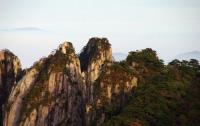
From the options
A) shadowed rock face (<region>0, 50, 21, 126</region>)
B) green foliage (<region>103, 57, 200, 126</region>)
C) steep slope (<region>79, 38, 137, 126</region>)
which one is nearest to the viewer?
green foliage (<region>103, 57, 200, 126</region>)

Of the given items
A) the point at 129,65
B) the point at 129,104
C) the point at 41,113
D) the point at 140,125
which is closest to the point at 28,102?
the point at 41,113

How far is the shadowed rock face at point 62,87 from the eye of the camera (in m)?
92.1

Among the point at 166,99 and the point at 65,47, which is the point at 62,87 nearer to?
the point at 65,47

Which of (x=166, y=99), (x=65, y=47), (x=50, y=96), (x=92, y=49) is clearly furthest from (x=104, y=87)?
(x=92, y=49)

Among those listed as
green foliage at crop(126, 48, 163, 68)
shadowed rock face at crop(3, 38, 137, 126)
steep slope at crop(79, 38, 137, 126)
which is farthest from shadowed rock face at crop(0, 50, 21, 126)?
green foliage at crop(126, 48, 163, 68)

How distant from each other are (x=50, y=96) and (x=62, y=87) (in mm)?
2189

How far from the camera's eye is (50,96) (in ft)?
319

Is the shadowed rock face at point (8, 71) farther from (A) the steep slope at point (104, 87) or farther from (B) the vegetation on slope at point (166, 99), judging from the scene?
(B) the vegetation on slope at point (166, 99)

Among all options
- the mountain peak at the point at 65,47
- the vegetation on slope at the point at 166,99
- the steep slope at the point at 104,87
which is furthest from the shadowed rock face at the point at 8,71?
the vegetation on slope at the point at 166,99

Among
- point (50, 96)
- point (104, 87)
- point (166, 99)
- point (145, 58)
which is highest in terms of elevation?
point (145, 58)

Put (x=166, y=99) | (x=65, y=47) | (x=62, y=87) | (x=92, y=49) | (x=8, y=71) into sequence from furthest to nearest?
(x=8, y=71)
(x=92, y=49)
(x=65, y=47)
(x=62, y=87)
(x=166, y=99)

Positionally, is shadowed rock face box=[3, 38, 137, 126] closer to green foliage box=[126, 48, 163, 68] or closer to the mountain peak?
the mountain peak

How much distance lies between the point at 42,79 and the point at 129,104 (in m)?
22.4

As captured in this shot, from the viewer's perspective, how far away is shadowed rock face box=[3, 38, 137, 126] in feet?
302
